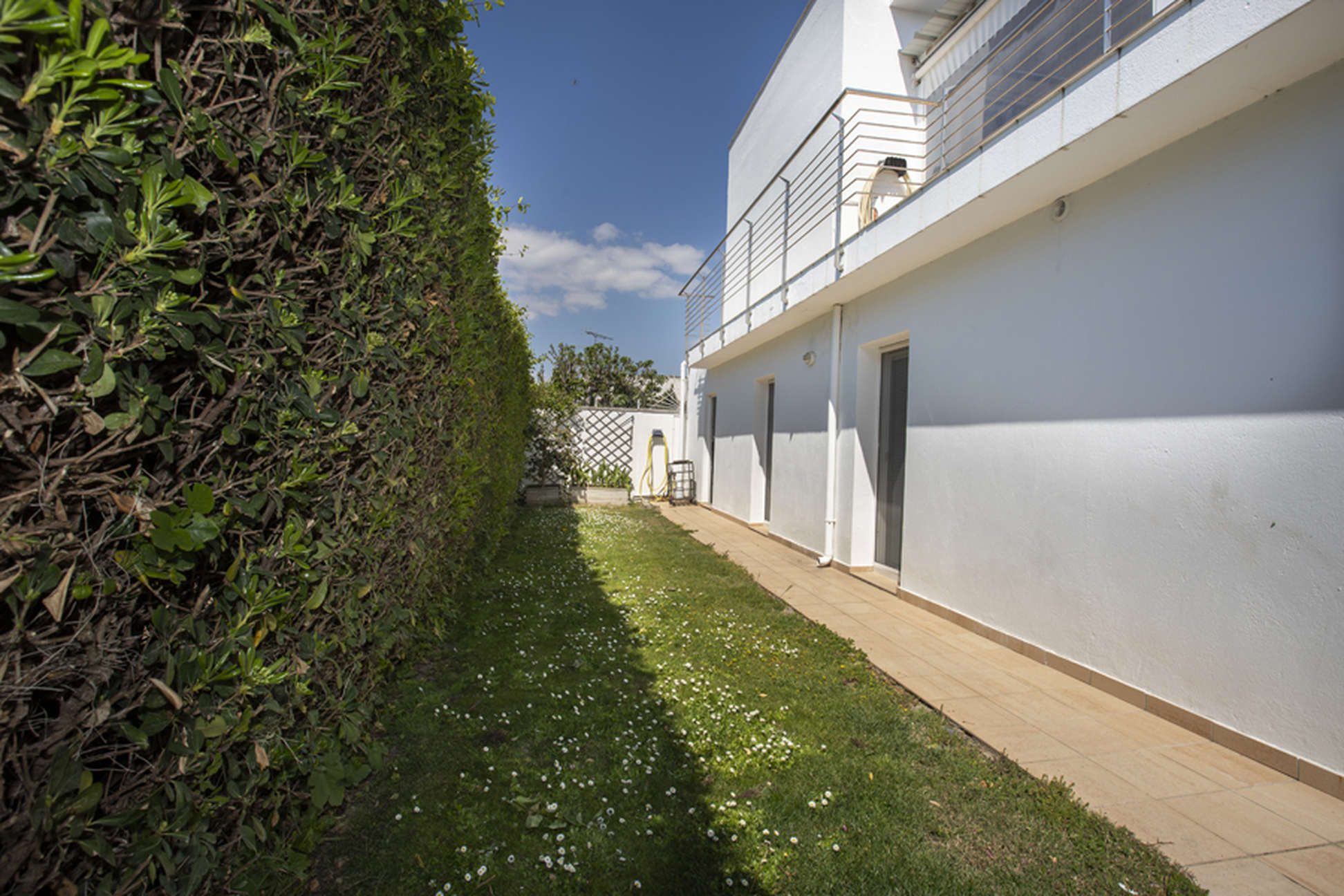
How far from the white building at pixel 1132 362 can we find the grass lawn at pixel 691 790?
129 cm

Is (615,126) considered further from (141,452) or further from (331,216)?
(141,452)

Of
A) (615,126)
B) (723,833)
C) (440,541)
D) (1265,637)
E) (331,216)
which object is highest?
(615,126)

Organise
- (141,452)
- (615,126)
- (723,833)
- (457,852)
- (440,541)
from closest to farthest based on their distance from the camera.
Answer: (141,452), (457,852), (723,833), (440,541), (615,126)

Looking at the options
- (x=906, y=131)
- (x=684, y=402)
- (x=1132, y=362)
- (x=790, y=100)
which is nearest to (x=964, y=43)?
(x=906, y=131)

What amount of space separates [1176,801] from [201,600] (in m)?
3.59

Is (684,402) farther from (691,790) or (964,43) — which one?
(691,790)

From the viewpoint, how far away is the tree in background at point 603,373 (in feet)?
63.8

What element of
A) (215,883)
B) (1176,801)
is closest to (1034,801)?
(1176,801)

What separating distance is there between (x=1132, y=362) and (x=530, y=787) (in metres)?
3.98

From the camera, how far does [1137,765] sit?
9.41ft

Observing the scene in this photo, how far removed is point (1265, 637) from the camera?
290 centimetres

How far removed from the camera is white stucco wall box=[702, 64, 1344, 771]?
2768 millimetres

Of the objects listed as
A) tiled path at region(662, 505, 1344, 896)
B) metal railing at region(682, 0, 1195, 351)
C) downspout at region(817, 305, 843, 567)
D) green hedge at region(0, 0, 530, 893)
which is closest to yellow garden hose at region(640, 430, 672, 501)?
metal railing at region(682, 0, 1195, 351)

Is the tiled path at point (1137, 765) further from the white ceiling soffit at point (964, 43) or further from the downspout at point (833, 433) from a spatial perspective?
the white ceiling soffit at point (964, 43)
